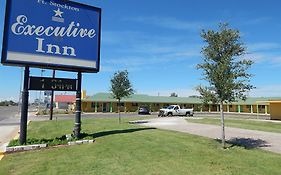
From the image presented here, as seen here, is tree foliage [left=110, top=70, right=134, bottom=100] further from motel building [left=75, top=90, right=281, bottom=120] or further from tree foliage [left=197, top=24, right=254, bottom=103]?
motel building [left=75, top=90, right=281, bottom=120]

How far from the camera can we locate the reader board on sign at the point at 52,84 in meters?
13.6

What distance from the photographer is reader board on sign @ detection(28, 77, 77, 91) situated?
1365cm

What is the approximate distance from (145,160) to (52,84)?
7009 millimetres

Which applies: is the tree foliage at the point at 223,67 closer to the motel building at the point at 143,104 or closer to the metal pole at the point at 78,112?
the metal pole at the point at 78,112

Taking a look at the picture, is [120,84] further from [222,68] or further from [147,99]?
[147,99]

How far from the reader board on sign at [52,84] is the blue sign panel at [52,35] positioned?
2.14 feet

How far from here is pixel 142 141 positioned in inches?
516

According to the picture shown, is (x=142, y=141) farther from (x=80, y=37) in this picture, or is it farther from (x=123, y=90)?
(x=123, y=90)

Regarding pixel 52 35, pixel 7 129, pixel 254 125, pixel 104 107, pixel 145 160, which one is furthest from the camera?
pixel 104 107

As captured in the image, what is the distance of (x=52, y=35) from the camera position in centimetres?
1420

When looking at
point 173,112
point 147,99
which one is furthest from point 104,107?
point 173,112

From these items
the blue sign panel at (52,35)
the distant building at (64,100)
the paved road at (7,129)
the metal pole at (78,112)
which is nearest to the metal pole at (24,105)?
the blue sign panel at (52,35)

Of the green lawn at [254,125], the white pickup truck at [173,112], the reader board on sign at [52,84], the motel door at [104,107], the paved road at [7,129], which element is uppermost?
the reader board on sign at [52,84]

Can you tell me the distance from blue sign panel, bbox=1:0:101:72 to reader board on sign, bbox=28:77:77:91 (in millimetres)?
651
